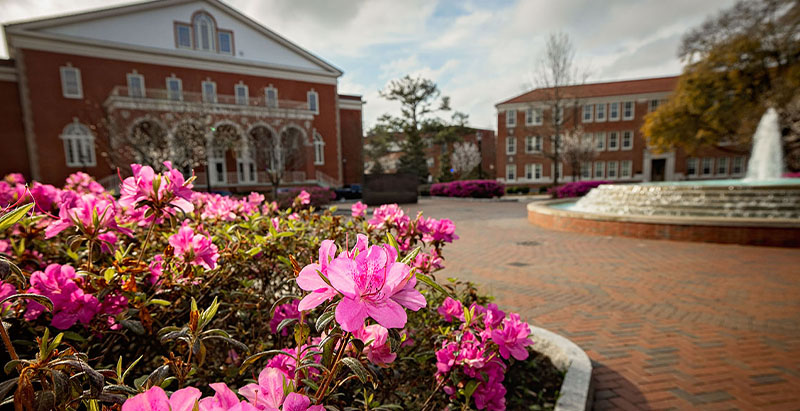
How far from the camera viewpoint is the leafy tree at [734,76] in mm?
21984

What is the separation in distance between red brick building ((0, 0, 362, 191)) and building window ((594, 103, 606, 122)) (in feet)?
87.6

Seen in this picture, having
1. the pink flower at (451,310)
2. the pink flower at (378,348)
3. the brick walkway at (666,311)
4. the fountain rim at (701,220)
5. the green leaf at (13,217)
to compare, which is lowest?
the brick walkway at (666,311)

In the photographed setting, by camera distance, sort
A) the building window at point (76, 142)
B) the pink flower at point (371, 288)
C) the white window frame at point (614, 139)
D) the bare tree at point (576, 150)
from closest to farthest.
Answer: the pink flower at point (371, 288)
the building window at point (76, 142)
the bare tree at point (576, 150)
the white window frame at point (614, 139)

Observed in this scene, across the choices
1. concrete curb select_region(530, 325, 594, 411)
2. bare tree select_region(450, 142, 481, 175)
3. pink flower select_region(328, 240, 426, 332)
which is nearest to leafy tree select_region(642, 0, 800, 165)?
bare tree select_region(450, 142, 481, 175)

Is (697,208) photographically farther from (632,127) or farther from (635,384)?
(632,127)

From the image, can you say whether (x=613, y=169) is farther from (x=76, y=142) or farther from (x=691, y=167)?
(x=76, y=142)

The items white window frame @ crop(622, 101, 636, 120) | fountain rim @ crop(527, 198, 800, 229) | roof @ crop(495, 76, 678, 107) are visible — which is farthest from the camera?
white window frame @ crop(622, 101, 636, 120)

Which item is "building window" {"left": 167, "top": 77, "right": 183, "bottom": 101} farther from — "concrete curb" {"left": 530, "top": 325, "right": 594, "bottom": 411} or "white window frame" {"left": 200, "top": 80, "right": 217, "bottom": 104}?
"concrete curb" {"left": 530, "top": 325, "right": 594, "bottom": 411}

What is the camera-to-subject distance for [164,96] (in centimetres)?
2348

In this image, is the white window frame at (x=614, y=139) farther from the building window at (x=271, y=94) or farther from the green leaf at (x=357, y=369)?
the green leaf at (x=357, y=369)

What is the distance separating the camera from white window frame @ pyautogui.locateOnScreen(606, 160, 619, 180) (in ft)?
118

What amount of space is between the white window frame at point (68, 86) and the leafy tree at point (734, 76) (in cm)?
4144

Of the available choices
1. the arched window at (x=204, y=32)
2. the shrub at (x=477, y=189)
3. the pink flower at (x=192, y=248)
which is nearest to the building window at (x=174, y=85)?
the arched window at (x=204, y=32)

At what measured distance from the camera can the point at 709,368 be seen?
2.80m
